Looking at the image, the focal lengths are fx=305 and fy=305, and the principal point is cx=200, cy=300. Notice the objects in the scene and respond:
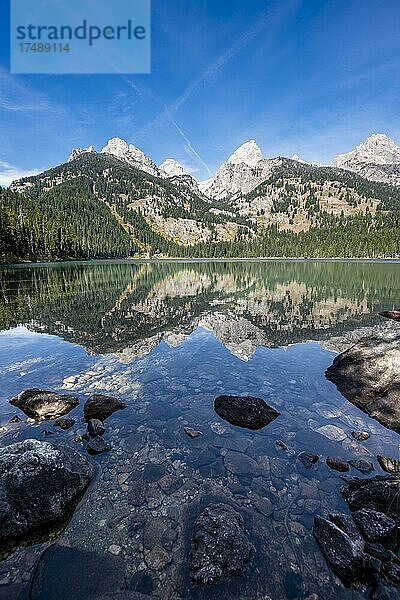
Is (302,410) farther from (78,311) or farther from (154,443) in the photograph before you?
(78,311)

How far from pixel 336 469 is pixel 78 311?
30.7 metres

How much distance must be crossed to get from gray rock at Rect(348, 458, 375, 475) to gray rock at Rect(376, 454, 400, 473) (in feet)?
1.24

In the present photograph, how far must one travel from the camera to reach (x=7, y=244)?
112000 millimetres

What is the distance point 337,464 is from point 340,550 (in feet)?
11.7

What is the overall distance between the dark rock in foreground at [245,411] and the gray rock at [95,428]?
16.4ft

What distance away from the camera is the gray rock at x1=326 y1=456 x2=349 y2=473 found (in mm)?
10043

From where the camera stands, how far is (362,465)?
10.2 m

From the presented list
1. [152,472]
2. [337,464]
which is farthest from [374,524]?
[152,472]

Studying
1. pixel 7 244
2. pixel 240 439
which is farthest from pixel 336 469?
pixel 7 244

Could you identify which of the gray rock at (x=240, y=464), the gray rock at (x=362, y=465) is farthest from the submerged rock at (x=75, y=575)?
the gray rock at (x=362, y=465)

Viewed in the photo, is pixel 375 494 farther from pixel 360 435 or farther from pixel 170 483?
pixel 170 483

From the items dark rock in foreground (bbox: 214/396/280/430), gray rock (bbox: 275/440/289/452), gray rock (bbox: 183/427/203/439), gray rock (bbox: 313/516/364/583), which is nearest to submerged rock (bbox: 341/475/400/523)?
gray rock (bbox: 313/516/364/583)

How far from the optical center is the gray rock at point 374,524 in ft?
23.9

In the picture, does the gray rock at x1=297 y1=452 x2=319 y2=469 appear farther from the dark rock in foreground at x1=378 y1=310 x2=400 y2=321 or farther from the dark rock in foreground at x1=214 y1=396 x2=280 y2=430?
the dark rock in foreground at x1=378 y1=310 x2=400 y2=321
